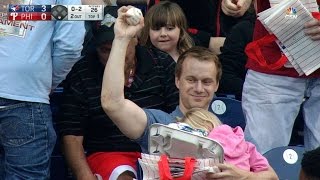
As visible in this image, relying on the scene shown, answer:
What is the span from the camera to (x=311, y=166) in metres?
3.30

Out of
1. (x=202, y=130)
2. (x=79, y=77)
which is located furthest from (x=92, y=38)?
(x=202, y=130)

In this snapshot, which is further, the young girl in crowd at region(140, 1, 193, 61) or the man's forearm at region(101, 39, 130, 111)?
the young girl in crowd at region(140, 1, 193, 61)

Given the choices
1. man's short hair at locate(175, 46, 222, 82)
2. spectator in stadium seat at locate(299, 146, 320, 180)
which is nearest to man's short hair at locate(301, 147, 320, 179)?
spectator in stadium seat at locate(299, 146, 320, 180)

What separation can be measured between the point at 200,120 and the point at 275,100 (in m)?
0.91

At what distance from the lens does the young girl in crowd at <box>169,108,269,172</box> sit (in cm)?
400

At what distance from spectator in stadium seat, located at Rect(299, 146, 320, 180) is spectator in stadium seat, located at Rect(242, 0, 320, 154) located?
1.50 metres

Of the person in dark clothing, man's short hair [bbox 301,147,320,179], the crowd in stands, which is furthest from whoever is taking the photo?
the person in dark clothing

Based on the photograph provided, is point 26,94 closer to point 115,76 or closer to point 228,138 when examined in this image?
point 115,76

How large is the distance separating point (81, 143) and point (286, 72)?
4.01 feet

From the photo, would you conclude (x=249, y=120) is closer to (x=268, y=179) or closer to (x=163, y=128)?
(x=268, y=179)

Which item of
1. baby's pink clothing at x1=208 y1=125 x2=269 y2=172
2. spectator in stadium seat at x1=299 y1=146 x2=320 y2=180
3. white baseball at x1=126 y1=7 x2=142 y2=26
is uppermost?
white baseball at x1=126 y1=7 x2=142 y2=26
